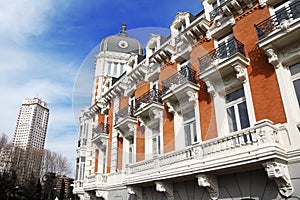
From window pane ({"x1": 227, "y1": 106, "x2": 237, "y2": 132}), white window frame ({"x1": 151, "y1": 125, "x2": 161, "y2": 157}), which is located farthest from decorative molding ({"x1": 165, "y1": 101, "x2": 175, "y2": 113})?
window pane ({"x1": 227, "y1": 106, "x2": 237, "y2": 132})

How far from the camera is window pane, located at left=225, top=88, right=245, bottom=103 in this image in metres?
8.96

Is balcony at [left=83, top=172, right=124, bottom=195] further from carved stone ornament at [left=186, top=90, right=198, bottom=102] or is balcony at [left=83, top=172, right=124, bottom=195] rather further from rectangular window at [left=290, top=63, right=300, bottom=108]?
rectangular window at [left=290, top=63, right=300, bottom=108]

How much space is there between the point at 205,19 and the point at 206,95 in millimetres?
3817

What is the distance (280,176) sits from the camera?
625 cm

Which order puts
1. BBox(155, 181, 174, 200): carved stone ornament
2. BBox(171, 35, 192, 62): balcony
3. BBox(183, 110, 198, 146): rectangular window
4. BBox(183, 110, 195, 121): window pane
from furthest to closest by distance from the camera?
1. BBox(171, 35, 192, 62): balcony
2. BBox(183, 110, 195, 121): window pane
3. BBox(183, 110, 198, 146): rectangular window
4. BBox(155, 181, 174, 200): carved stone ornament

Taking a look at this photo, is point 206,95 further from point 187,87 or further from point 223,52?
point 223,52

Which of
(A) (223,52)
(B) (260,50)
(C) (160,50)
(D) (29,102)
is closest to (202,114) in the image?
(A) (223,52)

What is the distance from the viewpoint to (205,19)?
36.6ft

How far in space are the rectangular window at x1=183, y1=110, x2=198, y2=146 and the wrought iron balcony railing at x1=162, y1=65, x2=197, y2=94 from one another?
1502mm

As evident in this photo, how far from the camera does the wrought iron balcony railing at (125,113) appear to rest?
45.8ft

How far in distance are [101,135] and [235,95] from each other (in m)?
9.93

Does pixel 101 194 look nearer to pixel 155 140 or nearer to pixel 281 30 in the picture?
pixel 155 140

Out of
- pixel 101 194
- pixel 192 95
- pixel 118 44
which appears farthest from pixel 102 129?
pixel 192 95

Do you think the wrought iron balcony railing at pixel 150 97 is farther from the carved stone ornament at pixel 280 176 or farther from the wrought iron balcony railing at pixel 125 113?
the carved stone ornament at pixel 280 176
